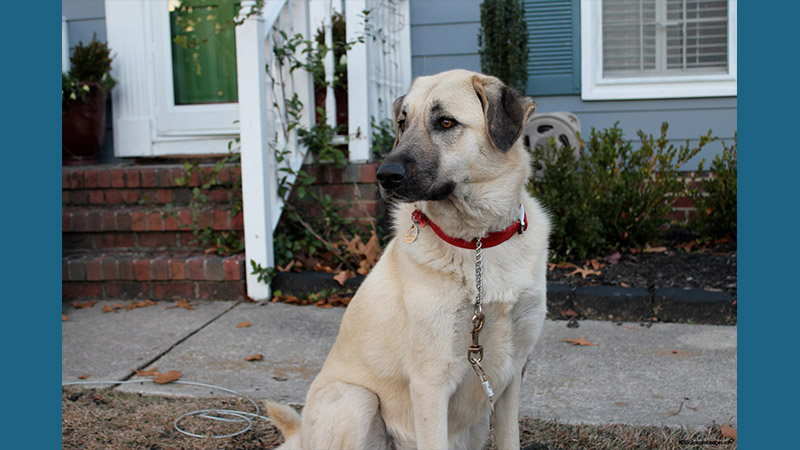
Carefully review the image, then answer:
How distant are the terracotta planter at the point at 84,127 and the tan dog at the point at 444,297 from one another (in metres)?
4.42

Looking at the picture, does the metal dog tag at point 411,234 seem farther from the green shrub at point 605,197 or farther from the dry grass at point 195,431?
the green shrub at point 605,197

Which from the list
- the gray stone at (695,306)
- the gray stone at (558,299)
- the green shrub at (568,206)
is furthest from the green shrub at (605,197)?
the gray stone at (695,306)

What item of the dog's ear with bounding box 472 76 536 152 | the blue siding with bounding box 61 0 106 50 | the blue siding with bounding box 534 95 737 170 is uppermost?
the blue siding with bounding box 61 0 106 50

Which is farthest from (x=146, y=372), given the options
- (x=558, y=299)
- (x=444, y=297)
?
(x=558, y=299)

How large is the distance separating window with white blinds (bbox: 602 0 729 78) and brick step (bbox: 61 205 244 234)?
12.3 ft

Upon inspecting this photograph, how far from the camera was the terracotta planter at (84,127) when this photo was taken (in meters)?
5.75

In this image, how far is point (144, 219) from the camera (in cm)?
514

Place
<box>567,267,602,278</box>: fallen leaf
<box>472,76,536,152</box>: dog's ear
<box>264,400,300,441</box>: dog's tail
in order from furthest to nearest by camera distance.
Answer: <box>567,267,602,278</box>: fallen leaf < <box>264,400,300,441</box>: dog's tail < <box>472,76,536,152</box>: dog's ear

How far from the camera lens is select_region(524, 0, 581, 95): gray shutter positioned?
5.96 metres

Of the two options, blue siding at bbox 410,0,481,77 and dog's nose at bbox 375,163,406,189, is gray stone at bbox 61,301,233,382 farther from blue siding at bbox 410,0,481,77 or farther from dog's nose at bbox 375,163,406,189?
blue siding at bbox 410,0,481,77

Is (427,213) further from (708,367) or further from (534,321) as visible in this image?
(708,367)

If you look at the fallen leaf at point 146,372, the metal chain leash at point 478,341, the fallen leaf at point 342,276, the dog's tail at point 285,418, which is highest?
the metal chain leash at point 478,341

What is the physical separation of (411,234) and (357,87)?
3.11m

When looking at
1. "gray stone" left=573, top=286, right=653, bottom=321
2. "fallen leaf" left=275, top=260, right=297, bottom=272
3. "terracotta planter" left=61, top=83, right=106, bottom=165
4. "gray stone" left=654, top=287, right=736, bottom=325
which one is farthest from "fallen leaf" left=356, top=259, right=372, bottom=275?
"terracotta planter" left=61, top=83, right=106, bottom=165
